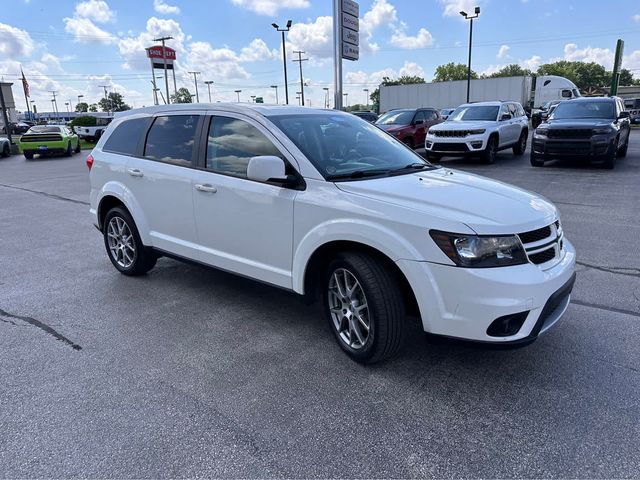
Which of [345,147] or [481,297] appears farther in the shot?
[345,147]

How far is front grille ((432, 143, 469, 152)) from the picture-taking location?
46.6 ft

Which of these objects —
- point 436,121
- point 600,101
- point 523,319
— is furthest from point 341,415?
point 436,121

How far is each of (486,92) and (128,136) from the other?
138ft

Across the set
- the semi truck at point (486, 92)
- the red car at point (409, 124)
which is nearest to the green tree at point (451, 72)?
the semi truck at point (486, 92)

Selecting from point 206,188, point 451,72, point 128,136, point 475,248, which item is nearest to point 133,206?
point 128,136

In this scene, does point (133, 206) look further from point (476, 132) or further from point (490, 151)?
point (490, 151)

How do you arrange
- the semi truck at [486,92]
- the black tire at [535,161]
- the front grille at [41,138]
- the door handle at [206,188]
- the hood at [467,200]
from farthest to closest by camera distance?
the semi truck at [486,92], the front grille at [41,138], the black tire at [535,161], the door handle at [206,188], the hood at [467,200]

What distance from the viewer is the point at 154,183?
183 inches

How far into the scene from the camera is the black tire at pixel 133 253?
5.02 metres

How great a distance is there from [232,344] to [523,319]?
6.79 ft

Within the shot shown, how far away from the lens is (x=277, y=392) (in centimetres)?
303

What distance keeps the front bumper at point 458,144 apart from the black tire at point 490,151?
0.70ft

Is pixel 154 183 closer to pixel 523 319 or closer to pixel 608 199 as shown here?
pixel 523 319

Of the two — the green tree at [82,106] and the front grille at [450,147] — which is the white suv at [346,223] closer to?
the front grille at [450,147]
